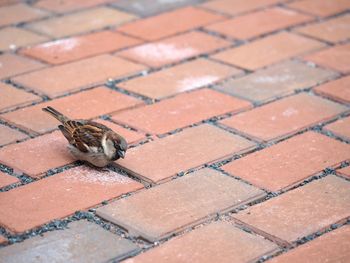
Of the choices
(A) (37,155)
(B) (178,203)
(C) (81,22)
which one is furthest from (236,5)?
(B) (178,203)

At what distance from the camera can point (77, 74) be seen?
17.4 ft

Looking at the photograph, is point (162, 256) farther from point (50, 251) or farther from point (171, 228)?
point (50, 251)

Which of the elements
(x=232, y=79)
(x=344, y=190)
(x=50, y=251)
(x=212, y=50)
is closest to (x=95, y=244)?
(x=50, y=251)

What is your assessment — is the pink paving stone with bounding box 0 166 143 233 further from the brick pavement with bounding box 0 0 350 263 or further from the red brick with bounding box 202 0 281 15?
the red brick with bounding box 202 0 281 15

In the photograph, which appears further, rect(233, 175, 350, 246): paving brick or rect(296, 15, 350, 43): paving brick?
rect(296, 15, 350, 43): paving brick

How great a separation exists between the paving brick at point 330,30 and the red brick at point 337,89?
0.69 meters

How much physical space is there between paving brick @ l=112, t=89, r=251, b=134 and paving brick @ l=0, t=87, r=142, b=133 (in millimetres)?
112

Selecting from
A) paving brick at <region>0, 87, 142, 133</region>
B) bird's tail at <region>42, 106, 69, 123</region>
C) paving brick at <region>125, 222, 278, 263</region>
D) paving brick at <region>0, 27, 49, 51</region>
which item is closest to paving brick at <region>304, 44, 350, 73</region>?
paving brick at <region>0, 87, 142, 133</region>

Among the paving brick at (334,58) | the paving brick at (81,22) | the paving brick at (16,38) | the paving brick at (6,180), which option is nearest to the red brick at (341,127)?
the paving brick at (334,58)

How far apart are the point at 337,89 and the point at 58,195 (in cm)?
206

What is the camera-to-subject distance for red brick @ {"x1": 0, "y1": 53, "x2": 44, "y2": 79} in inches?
208

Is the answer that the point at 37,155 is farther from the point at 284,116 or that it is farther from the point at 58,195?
the point at 284,116

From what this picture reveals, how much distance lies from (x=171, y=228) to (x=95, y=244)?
0.35 metres

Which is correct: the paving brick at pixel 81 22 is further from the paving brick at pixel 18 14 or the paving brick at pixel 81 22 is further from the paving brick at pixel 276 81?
the paving brick at pixel 276 81
